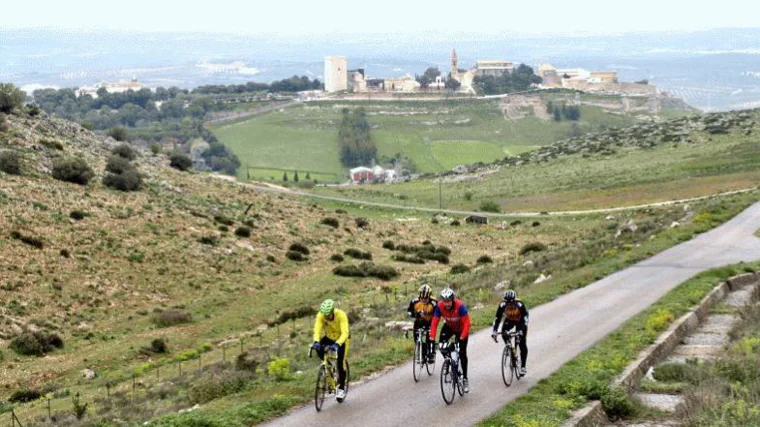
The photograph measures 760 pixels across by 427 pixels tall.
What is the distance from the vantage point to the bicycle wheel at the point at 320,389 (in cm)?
1742

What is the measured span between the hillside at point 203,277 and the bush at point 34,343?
12cm

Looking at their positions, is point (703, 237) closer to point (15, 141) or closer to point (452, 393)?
point (452, 393)

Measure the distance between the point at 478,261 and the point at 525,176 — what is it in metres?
64.6

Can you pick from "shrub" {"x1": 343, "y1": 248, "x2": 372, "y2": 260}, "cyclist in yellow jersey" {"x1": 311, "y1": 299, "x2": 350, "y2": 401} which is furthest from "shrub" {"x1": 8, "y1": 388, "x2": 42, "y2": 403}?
"shrub" {"x1": 343, "y1": 248, "x2": 372, "y2": 260}

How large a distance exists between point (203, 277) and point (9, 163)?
1752 cm

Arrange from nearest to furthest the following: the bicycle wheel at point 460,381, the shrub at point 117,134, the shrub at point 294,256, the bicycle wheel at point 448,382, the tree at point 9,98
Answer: the bicycle wheel at point 448,382, the bicycle wheel at point 460,381, the shrub at point 294,256, the tree at point 9,98, the shrub at point 117,134

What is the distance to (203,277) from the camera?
4759 cm

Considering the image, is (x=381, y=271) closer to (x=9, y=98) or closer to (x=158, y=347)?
(x=158, y=347)

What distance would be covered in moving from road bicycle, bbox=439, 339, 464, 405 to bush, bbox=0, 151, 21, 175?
149ft

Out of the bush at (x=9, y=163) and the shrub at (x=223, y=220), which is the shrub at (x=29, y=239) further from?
the shrub at (x=223, y=220)

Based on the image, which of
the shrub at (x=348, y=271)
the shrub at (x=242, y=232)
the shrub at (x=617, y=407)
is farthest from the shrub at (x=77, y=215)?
the shrub at (x=617, y=407)

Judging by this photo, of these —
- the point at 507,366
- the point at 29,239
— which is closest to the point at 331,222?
the point at 29,239

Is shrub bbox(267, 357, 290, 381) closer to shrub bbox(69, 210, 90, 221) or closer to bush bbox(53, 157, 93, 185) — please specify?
shrub bbox(69, 210, 90, 221)

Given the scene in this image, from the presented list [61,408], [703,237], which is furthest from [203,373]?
[703,237]
